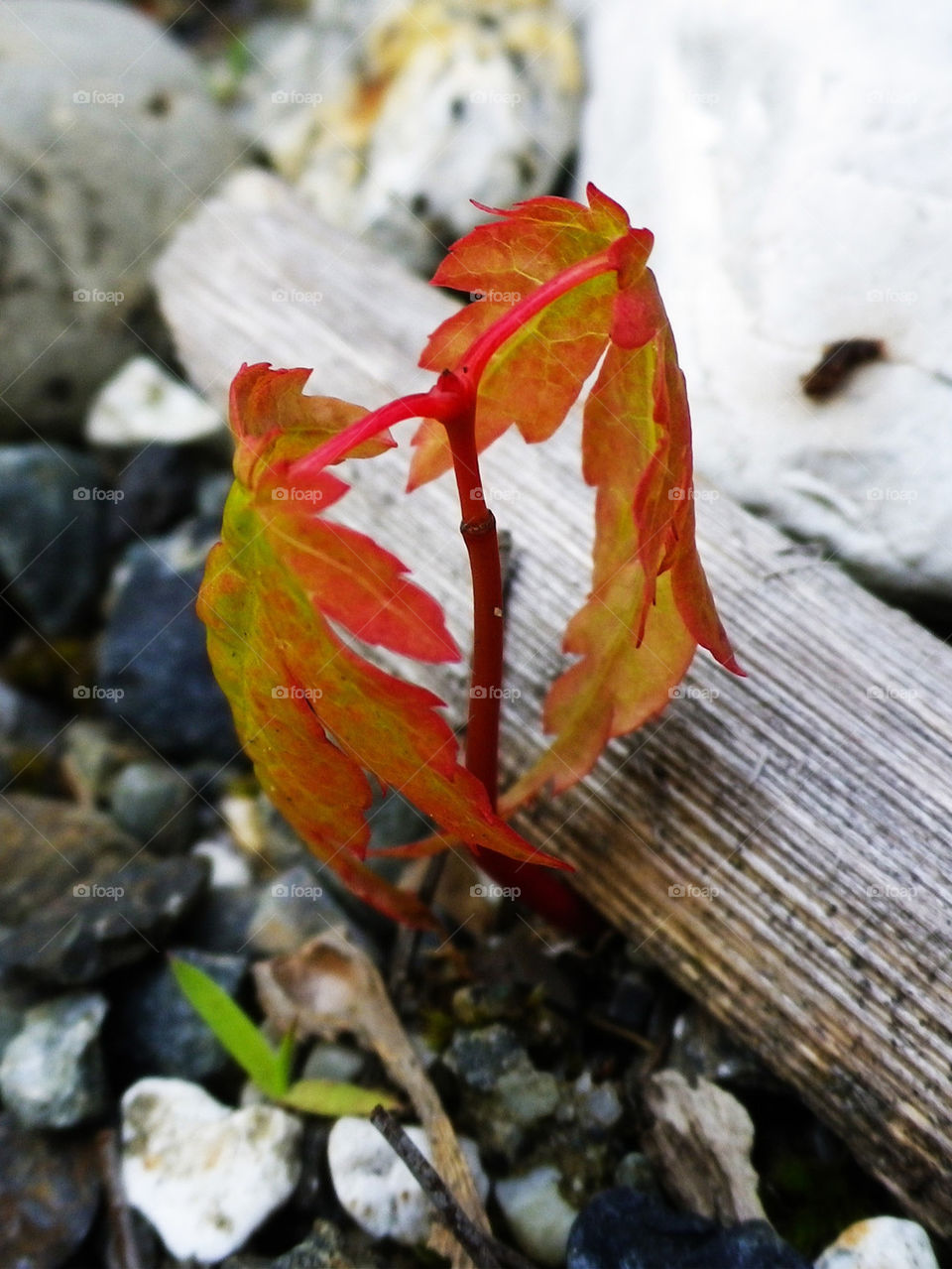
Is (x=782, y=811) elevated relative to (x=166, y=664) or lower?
elevated

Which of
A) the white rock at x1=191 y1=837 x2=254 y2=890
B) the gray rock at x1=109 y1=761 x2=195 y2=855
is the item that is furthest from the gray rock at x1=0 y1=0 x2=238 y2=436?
the white rock at x1=191 y1=837 x2=254 y2=890

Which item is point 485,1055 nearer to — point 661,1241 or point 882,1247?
point 661,1241

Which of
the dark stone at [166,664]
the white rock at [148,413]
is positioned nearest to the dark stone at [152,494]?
the white rock at [148,413]

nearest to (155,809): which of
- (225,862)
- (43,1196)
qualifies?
(225,862)

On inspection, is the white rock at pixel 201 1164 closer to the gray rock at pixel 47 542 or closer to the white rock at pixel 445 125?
the gray rock at pixel 47 542

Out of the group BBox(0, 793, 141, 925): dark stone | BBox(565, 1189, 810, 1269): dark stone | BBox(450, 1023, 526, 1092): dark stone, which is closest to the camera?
BBox(565, 1189, 810, 1269): dark stone

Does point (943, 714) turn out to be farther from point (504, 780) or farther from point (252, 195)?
point (252, 195)

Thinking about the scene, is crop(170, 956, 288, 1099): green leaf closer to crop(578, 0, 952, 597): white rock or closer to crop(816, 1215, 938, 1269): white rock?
crop(816, 1215, 938, 1269): white rock

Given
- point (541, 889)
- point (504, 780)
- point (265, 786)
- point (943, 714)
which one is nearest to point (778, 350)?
point (943, 714)
